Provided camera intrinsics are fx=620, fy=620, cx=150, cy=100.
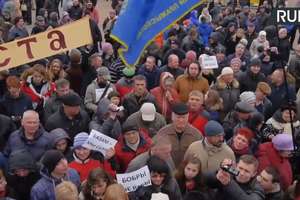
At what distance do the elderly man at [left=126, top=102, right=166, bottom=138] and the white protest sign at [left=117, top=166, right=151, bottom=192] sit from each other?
1.64 metres

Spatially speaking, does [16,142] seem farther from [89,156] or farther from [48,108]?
[48,108]

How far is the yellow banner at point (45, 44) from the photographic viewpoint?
23.7ft

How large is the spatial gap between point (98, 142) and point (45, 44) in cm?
193

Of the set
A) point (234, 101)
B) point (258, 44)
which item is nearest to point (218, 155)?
point (234, 101)

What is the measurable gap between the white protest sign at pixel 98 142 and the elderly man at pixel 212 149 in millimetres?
777

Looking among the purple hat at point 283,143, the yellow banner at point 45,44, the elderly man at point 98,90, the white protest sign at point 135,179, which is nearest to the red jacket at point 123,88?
the elderly man at point 98,90

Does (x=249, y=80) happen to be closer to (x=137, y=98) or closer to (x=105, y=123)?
(x=137, y=98)

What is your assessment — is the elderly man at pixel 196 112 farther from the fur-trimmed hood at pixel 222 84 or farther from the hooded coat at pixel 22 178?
the hooded coat at pixel 22 178

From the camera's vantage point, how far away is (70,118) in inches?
284

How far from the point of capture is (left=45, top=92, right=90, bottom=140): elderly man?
7.10 metres

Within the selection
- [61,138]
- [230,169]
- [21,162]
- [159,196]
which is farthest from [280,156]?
[21,162]

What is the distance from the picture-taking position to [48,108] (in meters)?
7.84

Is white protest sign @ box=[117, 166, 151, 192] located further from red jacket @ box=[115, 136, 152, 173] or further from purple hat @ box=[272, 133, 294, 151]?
purple hat @ box=[272, 133, 294, 151]

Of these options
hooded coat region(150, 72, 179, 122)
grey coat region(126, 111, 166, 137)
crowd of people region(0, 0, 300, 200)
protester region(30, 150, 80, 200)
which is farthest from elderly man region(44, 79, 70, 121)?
protester region(30, 150, 80, 200)
